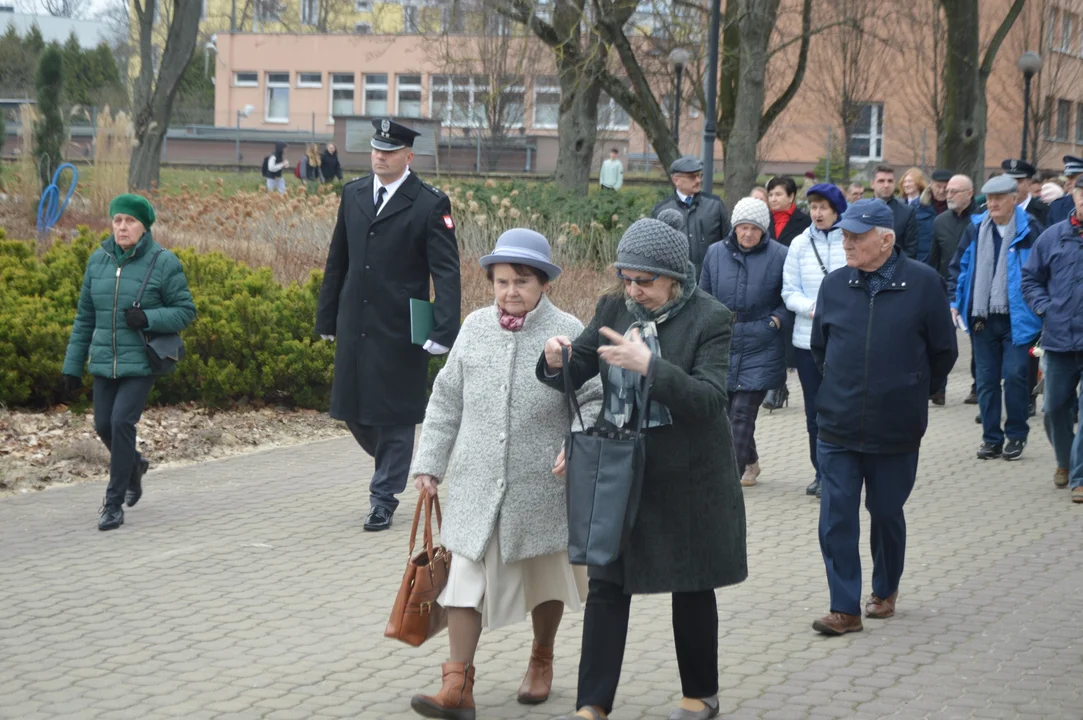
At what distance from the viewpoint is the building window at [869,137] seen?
54812mm

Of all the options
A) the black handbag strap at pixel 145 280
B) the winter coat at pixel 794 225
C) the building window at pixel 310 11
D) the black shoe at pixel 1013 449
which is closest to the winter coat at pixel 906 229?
the winter coat at pixel 794 225

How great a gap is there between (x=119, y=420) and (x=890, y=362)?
13.9ft

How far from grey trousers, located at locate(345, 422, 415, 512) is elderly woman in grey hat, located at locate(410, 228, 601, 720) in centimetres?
303

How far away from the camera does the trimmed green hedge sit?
11.0m

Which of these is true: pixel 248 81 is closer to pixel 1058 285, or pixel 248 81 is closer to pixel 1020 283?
pixel 1020 283

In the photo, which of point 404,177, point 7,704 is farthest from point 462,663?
point 404,177

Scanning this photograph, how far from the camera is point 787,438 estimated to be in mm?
12156

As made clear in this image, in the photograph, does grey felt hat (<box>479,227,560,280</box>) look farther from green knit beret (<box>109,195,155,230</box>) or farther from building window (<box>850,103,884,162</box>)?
building window (<box>850,103,884,162</box>)

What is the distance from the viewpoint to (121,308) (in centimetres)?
820

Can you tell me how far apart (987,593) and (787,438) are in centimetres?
503

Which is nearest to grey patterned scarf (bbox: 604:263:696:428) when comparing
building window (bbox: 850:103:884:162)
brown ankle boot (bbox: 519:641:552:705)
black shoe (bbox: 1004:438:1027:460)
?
brown ankle boot (bbox: 519:641:552:705)

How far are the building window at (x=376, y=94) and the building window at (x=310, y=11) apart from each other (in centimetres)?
1209

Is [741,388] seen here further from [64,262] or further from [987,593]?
[64,262]

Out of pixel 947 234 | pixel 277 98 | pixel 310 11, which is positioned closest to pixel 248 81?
pixel 277 98
